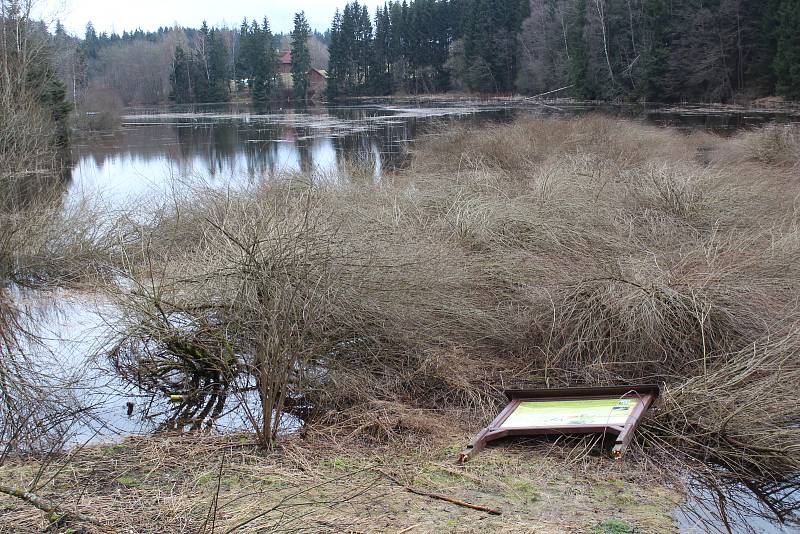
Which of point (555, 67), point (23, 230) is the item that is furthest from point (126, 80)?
point (23, 230)

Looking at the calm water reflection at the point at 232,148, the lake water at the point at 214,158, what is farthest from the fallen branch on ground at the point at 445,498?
the calm water reflection at the point at 232,148

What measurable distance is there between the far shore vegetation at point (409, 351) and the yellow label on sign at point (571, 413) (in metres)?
0.16

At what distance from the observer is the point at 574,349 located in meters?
7.86

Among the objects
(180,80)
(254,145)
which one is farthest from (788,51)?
(180,80)

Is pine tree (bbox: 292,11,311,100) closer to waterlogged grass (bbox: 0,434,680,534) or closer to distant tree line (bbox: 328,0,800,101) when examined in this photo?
distant tree line (bbox: 328,0,800,101)

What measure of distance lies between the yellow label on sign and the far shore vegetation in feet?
0.54

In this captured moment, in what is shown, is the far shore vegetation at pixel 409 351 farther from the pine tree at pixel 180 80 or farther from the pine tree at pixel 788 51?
the pine tree at pixel 180 80

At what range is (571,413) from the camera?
631 centimetres

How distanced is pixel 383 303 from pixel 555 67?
58847mm

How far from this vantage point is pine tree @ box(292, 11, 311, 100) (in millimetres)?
83938

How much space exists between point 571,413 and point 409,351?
2.10 meters

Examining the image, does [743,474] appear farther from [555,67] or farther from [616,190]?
[555,67]

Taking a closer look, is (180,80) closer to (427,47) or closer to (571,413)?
(427,47)

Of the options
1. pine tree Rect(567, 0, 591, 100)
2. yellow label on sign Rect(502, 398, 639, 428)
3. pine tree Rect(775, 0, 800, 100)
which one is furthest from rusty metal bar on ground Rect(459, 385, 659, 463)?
pine tree Rect(567, 0, 591, 100)
